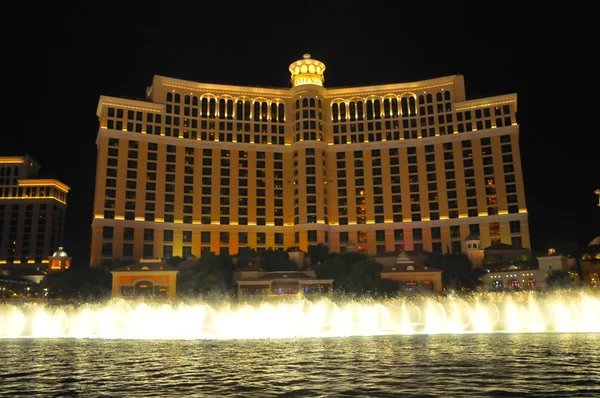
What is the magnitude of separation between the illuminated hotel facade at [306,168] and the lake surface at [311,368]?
82647 mm

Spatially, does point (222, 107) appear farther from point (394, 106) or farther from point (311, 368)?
point (311, 368)

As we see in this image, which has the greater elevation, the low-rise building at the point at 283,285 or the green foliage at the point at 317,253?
the green foliage at the point at 317,253

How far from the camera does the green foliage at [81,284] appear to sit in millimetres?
88688

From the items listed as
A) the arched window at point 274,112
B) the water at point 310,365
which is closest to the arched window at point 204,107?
the arched window at point 274,112

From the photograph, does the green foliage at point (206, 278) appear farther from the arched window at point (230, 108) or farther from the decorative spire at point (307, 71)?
the decorative spire at point (307, 71)

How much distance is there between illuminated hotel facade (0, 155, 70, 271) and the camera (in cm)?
15912

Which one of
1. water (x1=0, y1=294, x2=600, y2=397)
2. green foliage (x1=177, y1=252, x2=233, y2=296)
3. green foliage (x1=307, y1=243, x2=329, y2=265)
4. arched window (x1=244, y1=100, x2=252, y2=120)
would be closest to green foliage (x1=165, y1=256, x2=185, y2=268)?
green foliage (x1=177, y1=252, x2=233, y2=296)

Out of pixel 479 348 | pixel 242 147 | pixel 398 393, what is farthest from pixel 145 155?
pixel 398 393

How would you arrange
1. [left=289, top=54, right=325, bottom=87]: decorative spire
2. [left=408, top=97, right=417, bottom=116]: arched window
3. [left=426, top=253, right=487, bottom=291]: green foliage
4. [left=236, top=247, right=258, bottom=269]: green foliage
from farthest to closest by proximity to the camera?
[left=289, top=54, right=325, bottom=87]: decorative spire
[left=408, top=97, right=417, bottom=116]: arched window
[left=236, top=247, right=258, bottom=269]: green foliage
[left=426, top=253, right=487, bottom=291]: green foliage

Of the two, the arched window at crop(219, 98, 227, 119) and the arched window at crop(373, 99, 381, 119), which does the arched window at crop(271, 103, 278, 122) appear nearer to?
the arched window at crop(219, 98, 227, 119)

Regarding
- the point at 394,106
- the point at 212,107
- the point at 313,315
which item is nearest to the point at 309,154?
the point at 394,106

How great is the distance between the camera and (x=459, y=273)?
94062mm

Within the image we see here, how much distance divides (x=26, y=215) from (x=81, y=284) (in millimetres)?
81708

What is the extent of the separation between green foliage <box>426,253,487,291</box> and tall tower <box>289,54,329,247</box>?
31680 mm
